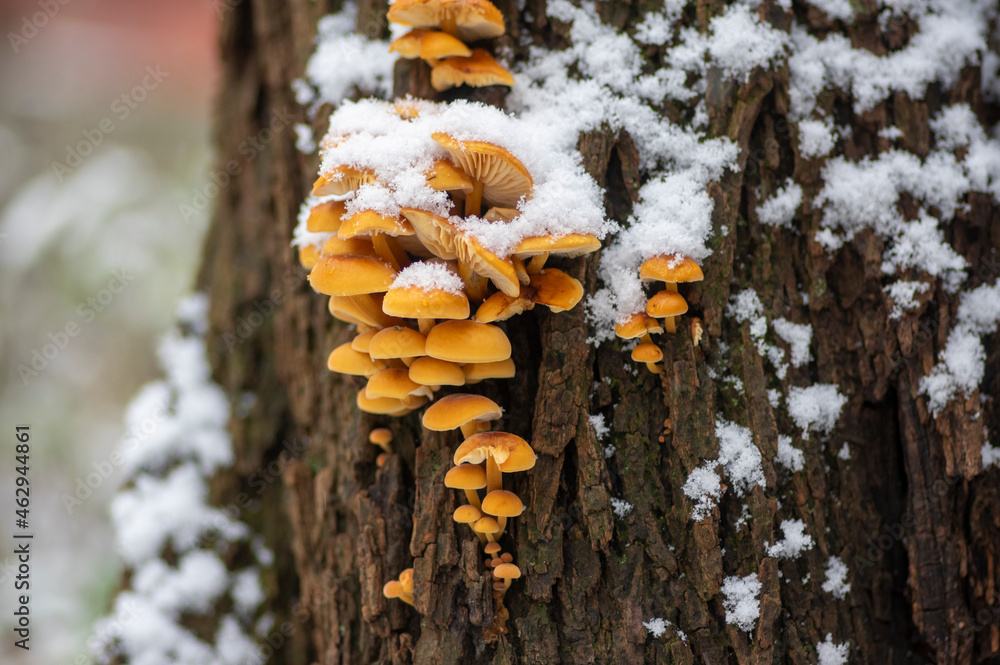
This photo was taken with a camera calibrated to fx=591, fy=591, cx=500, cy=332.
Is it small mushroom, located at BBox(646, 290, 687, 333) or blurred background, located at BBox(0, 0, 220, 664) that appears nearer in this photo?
small mushroom, located at BBox(646, 290, 687, 333)

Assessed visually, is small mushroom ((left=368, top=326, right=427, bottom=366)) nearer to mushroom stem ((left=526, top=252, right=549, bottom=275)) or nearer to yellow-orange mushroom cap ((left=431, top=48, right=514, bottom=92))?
mushroom stem ((left=526, top=252, right=549, bottom=275))

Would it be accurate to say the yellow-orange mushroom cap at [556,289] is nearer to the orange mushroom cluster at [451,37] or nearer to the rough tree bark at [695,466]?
the rough tree bark at [695,466]

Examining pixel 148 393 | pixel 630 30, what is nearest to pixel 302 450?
pixel 148 393

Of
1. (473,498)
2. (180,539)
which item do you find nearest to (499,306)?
(473,498)

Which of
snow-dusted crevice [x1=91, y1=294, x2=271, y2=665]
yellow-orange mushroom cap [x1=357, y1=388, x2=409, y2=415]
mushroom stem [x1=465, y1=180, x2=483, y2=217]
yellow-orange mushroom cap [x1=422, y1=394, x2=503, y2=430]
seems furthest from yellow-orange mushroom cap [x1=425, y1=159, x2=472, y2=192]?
snow-dusted crevice [x1=91, y1=294, x2=271, y2=665]

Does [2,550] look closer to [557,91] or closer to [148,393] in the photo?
[148,393]

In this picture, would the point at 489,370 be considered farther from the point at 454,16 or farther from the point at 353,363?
the point at 454,16
